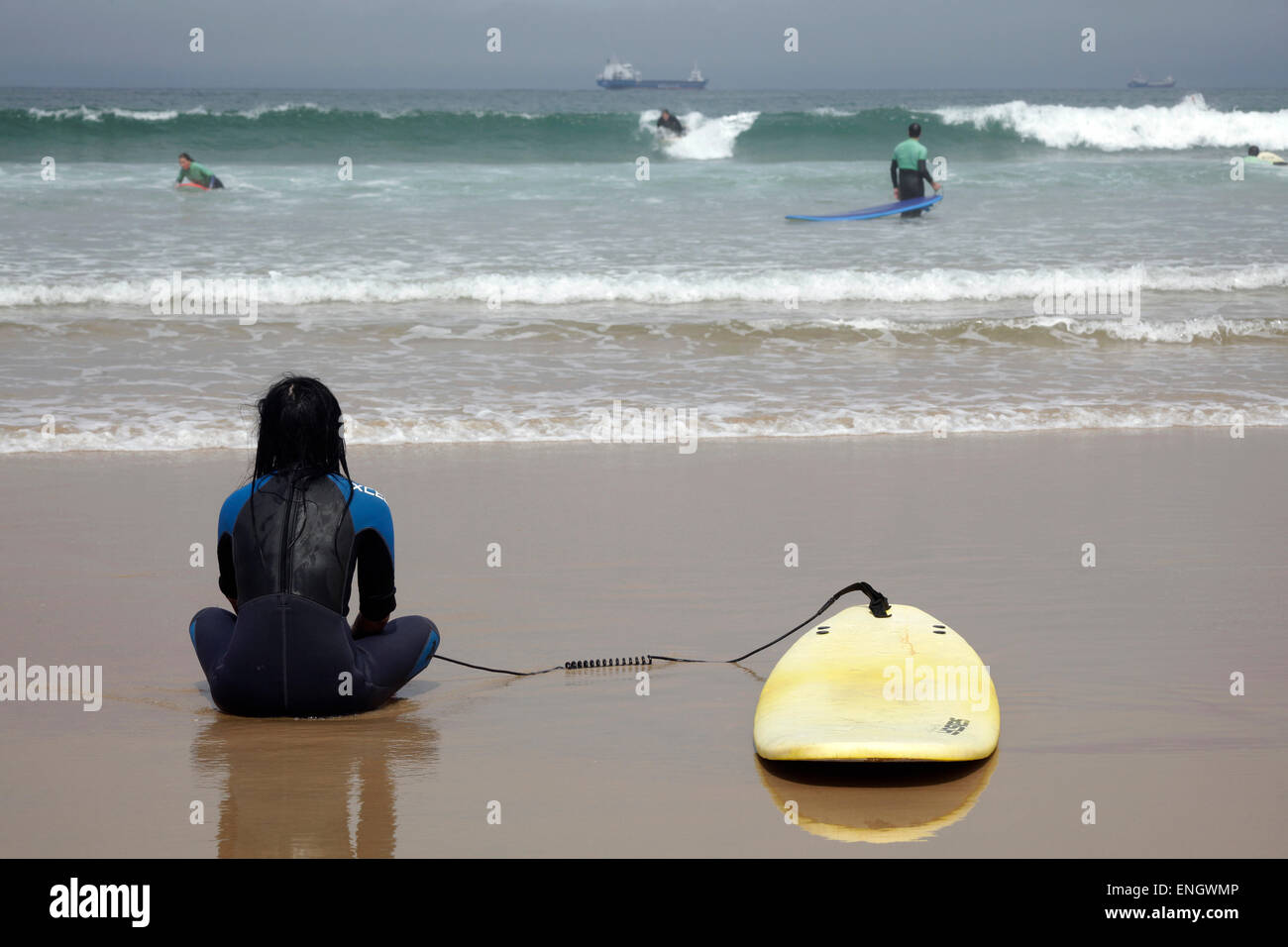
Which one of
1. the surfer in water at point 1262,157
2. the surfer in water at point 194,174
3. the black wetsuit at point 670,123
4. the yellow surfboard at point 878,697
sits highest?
the black wetsuit at point 670,123

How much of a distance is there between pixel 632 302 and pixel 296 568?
29.1 ft

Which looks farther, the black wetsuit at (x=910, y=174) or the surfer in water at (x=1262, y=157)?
the surfer in water at (x=1262, y=157)

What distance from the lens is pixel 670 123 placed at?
99.6 ft

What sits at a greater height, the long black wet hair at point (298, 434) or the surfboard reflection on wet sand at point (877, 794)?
the long black wet hair at point (298, 434)

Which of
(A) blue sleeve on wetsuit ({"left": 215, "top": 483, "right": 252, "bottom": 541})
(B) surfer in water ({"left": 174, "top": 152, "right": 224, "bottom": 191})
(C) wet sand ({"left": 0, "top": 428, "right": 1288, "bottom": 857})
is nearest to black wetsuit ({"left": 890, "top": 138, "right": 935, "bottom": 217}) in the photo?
(B) surfer in water ({"left": 174, "top": 152, "right": 224, "bottom": 191})

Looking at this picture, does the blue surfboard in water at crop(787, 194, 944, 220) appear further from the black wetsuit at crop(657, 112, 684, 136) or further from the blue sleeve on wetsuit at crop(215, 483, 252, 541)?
the blue sleeve on wetsuit at crop(215, 483, 252, 541)

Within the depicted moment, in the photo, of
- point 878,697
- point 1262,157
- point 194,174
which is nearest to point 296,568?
point 878,697

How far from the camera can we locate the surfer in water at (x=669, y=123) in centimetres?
3009

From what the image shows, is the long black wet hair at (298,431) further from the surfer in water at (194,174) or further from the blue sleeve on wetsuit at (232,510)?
the surfer in water at (194,174)

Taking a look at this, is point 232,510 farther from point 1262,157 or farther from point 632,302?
point 1262,157

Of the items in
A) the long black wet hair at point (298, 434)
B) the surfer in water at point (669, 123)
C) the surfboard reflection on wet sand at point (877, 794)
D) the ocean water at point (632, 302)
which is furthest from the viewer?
the surfer in water at point (669, 123)

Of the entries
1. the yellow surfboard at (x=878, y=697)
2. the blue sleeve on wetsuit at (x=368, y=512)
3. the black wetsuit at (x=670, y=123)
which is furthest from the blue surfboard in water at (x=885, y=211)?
the blue sleeve on wetsuit at (x=368, y=512)

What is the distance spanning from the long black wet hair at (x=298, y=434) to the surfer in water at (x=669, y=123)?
2776 centimetres
